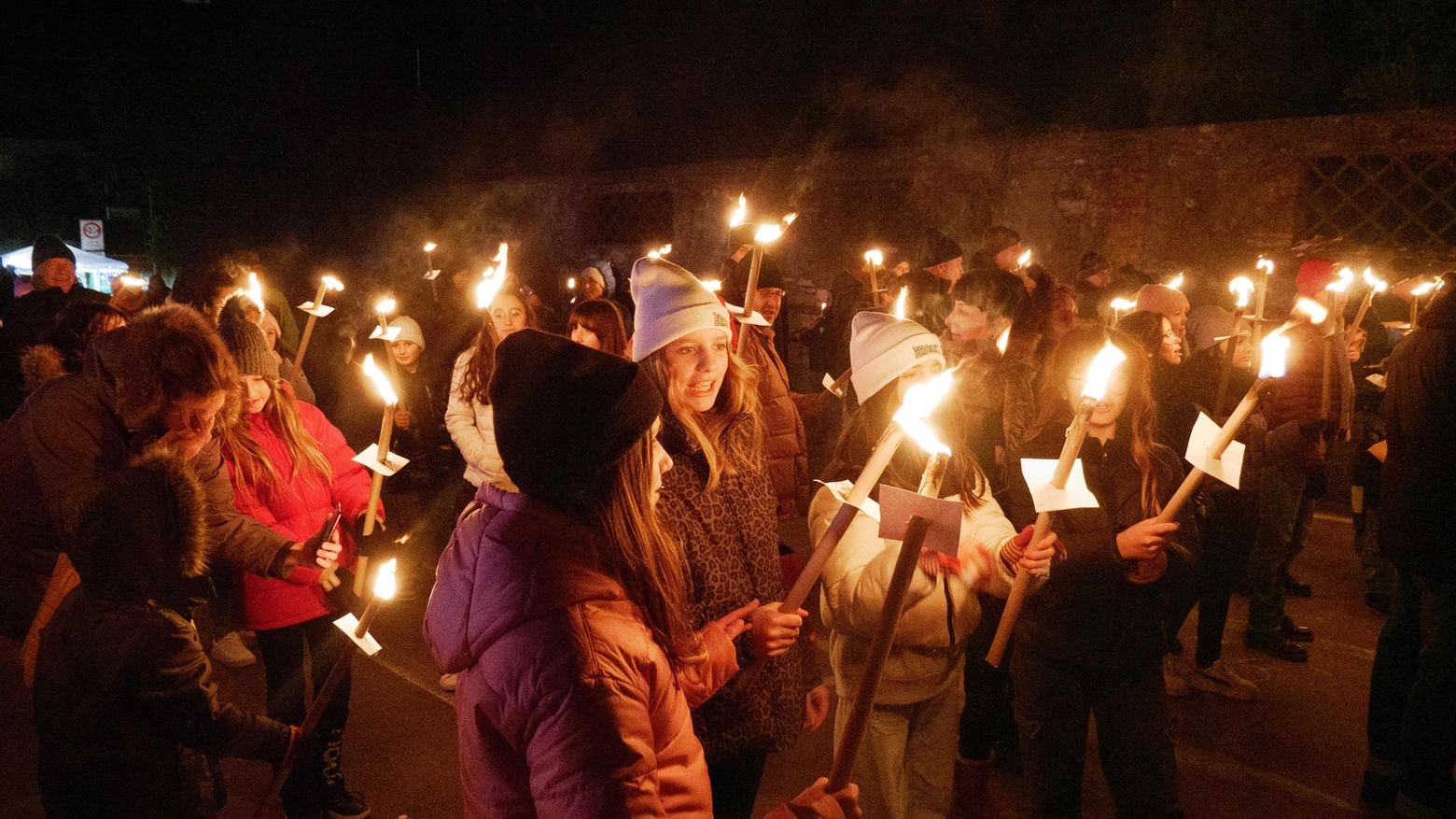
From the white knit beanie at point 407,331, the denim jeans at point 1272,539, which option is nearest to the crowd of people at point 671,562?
the denim jeans at point 1272,539

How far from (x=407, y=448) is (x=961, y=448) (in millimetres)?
4279

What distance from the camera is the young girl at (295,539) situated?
3.63 meters

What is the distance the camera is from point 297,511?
3.80m

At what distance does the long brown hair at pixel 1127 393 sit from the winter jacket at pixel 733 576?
1457 millimetres

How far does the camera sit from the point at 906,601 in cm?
295

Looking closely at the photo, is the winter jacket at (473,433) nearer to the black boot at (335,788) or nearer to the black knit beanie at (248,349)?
the black knit beanie at (248,349)

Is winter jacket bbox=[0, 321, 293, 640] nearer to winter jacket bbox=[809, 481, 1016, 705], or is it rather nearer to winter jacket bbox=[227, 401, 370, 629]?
winter jacket bbox=[227, 401, 370, 629]

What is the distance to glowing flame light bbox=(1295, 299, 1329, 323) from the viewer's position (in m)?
5.23

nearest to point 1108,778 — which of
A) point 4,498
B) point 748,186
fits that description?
point 4,498

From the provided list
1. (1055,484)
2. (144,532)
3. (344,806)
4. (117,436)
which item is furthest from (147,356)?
(1055,484)

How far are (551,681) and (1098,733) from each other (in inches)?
93.1

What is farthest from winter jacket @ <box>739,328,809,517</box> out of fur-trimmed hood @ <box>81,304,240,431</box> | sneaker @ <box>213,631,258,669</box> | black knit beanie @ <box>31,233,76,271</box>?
black knit beanie @ <box>31,233,76,271</box>

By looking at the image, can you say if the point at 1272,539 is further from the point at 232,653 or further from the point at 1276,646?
the point at 232,653

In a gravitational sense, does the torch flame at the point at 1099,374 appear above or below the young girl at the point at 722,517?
above
